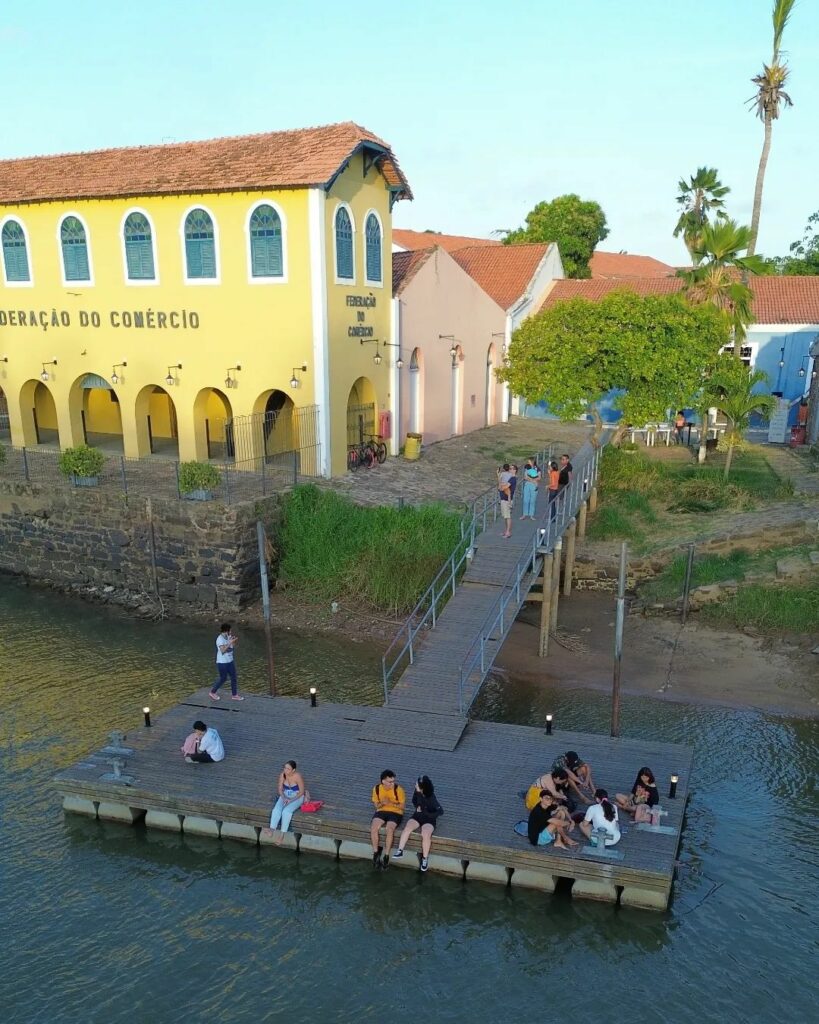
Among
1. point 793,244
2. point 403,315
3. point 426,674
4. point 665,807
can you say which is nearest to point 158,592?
point 426,674

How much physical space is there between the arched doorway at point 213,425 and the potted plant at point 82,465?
12.7 feet

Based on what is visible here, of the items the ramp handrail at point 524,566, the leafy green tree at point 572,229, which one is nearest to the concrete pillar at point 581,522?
the ramp handrail at point 524,566

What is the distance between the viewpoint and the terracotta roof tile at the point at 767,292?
124ft

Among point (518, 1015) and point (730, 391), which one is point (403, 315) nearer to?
point (730, 391)

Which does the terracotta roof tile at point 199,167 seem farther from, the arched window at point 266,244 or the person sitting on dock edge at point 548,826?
the person sitting on dock edge at point 548,826

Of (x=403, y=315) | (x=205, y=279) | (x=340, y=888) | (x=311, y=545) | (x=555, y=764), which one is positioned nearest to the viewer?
(x=340, y=888)

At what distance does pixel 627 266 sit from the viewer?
214 feet

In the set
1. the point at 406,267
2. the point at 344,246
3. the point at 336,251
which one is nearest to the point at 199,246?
the point at 336,251

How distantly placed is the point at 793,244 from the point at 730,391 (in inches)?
1481

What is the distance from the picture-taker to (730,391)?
28516mm

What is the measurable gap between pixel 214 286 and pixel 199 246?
48.7 inches

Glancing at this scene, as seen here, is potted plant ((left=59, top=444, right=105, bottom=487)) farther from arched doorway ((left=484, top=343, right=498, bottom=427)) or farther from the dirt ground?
arched doorway ((left=484, top=343, right=498, bottom=427))

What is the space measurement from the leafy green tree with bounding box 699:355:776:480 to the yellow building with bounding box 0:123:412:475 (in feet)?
35.5

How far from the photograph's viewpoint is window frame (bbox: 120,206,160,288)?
2486 cm
